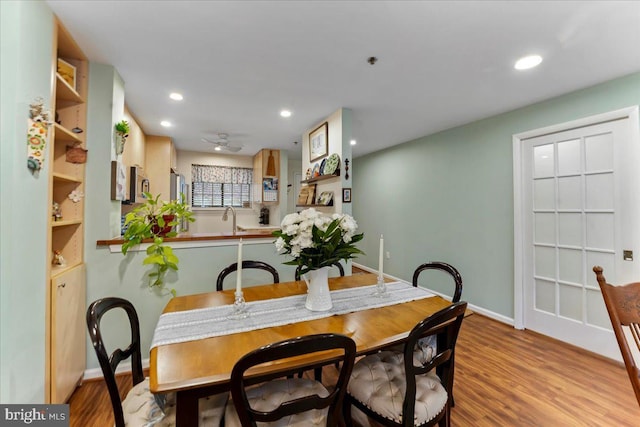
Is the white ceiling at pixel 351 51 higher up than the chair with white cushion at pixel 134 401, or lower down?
higher up

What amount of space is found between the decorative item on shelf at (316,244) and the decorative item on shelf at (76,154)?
1790 millimetres

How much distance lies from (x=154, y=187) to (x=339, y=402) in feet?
14.0

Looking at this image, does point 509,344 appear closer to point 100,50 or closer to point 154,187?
point 100,50

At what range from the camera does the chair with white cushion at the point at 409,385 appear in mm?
1156

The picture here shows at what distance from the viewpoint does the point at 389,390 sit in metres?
1.30

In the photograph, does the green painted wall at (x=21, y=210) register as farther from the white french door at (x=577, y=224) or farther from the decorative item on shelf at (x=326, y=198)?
the white french door at (x=577, y=224)

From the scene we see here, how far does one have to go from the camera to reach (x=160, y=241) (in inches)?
87.2

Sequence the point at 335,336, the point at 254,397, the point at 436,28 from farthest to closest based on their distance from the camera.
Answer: the point at 436,28 < the point at 254,397 < the point at 335,336

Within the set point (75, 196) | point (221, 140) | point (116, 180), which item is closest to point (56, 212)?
point (75, 196)

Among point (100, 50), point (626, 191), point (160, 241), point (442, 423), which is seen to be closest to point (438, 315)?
point (442, 423)

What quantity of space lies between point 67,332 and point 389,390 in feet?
7.15

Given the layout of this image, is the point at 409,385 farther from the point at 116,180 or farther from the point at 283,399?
the point at 116,180

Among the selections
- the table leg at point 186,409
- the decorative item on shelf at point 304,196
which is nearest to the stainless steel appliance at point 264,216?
the decorative item on shelf at point 304,196

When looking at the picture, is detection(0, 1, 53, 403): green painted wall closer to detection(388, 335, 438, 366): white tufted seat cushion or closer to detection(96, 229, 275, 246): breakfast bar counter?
detection(96, 229, 275, 246): breakfast bar counter
